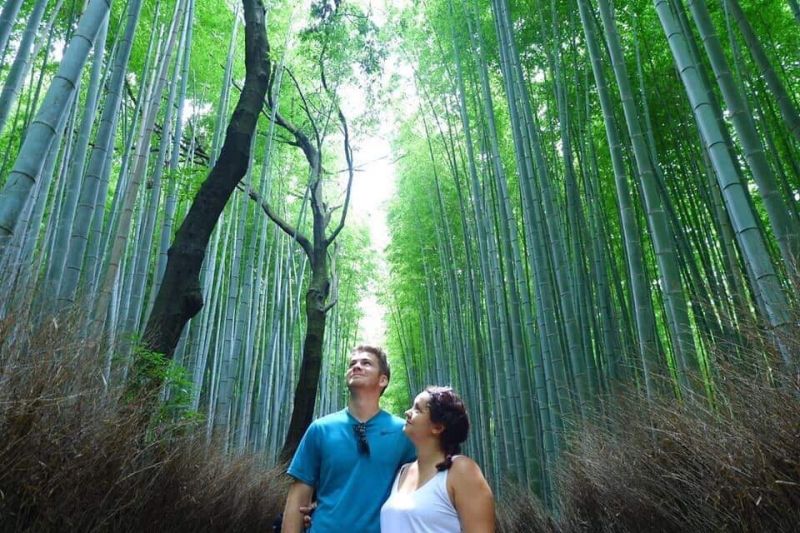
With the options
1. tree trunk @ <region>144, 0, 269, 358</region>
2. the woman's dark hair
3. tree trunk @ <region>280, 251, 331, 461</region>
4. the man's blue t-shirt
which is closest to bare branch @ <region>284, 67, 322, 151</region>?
tree trunk @ <region>280, 251, 331, 461</region>

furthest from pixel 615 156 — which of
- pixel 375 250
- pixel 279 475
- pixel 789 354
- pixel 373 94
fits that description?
pixel 375 250

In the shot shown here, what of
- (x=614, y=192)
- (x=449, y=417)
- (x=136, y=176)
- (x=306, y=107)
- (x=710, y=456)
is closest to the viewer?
(x=449, y=417)

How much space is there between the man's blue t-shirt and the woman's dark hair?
0.58 ft

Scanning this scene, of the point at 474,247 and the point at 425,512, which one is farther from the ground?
the point at 474,247

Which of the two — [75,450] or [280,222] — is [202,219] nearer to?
[75,450]

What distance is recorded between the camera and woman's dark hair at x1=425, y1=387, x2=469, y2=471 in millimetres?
1382

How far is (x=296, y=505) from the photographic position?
1494 mm

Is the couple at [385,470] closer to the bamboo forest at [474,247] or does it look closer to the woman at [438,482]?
the woman at [438,482]

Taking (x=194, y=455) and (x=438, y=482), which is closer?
(x=438, y=482)

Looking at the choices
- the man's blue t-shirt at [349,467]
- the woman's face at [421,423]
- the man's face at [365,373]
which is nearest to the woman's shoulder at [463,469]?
the woman's face at [421,423]

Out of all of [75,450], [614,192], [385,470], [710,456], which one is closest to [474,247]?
[614,192]

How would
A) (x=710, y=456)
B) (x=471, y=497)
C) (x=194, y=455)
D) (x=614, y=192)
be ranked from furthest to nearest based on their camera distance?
(x=614, y=192)
(x=194, y=455)
(x=710, y=456)
(x=471, y=497)

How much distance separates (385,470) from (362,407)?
178 millimetres

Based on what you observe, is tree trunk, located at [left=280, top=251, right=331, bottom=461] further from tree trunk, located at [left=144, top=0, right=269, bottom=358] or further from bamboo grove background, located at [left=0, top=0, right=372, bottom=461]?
tree trunk, located at [left=144, top=0, right=269, bottom=358]
